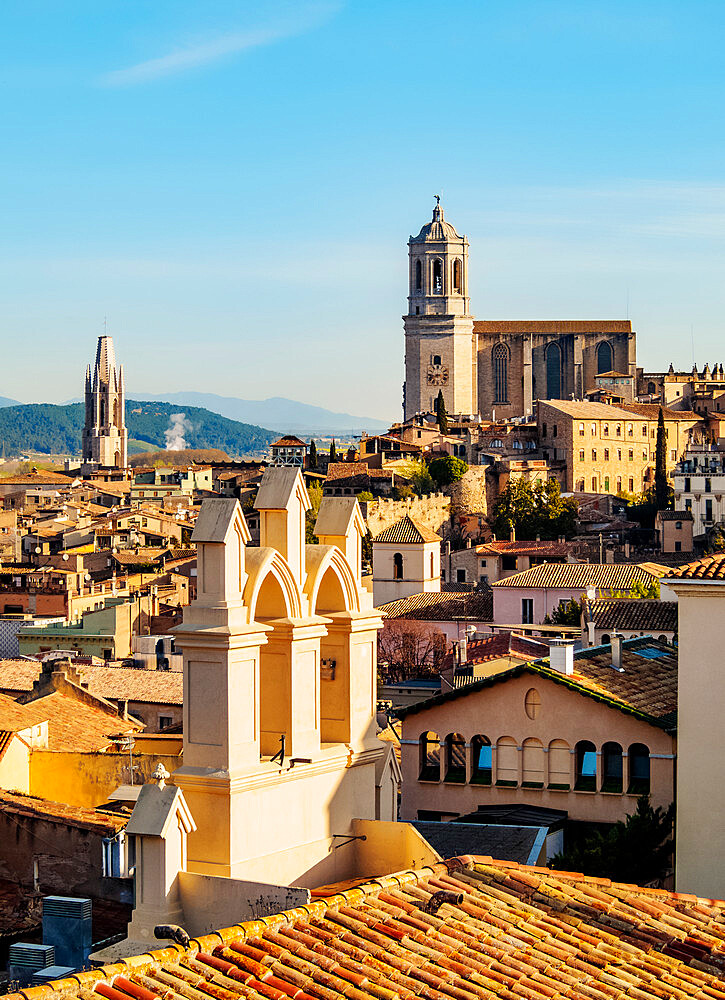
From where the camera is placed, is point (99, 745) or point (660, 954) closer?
point (660, 954)

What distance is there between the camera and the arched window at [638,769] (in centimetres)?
1488

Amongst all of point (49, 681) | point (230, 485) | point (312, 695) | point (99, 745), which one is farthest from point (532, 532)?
point (312, 695)

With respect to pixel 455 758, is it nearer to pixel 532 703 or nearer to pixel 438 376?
pixel 532 703

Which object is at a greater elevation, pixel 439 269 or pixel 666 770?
pixel 439 269

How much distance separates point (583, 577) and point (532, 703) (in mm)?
32868

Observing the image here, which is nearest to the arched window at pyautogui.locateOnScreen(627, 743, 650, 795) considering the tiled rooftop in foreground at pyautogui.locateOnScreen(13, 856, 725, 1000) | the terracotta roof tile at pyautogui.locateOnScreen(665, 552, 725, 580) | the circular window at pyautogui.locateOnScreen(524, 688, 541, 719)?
the circular window at pyautogui.locateOnScreen(524, 688, 541, 719)

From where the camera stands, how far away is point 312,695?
7297mm

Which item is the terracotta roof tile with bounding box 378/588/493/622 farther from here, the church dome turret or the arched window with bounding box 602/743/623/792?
the church dome turret

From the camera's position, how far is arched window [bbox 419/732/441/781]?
16.3 meters

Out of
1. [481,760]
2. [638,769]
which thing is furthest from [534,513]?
A: [638,769]

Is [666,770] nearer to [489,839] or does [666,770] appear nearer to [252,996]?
[489,839]

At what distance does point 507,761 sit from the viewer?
15.8 m

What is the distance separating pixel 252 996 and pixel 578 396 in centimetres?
12034

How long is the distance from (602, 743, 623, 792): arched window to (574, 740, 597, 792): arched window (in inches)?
6.3
